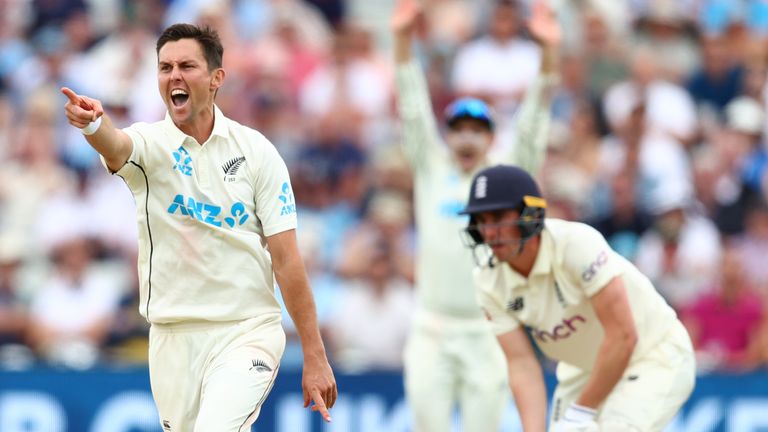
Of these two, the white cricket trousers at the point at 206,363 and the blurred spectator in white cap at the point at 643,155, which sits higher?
the blurred spectator in white cap at the point at 643,155

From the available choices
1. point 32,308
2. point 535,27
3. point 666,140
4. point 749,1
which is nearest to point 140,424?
point 32,308

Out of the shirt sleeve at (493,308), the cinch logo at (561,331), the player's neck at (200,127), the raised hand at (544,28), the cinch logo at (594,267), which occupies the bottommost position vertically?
the cinch logo at (561,331)

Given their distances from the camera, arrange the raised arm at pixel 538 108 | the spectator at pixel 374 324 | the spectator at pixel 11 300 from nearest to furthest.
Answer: the raised arm at pixel 538 108 → the spectator at pixel 374 324 → the spectator at pixel 11 300

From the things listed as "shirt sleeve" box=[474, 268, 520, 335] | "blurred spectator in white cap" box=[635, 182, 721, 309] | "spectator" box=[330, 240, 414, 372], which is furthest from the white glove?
"blurred spectator in white cap" box=[635, 182, 721, 309]

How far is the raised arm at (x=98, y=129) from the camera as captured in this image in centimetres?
514

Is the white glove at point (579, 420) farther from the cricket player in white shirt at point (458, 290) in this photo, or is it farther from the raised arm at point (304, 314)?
the cricket player in white shirt at point (458, 290)

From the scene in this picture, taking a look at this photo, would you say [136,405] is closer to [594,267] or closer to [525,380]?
[525,380]

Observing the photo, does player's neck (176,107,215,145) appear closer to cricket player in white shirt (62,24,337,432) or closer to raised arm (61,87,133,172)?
cricket player in white shirt (62,24,337,432)

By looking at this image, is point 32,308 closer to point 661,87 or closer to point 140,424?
point 140,424

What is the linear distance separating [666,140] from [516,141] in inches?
145

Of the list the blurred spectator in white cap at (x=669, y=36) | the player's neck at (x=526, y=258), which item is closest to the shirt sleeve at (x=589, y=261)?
the player's neck at (x=526, y=258)

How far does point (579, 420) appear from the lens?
6.36 m

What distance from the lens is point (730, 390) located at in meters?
9.54

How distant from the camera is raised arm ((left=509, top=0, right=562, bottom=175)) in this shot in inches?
346
